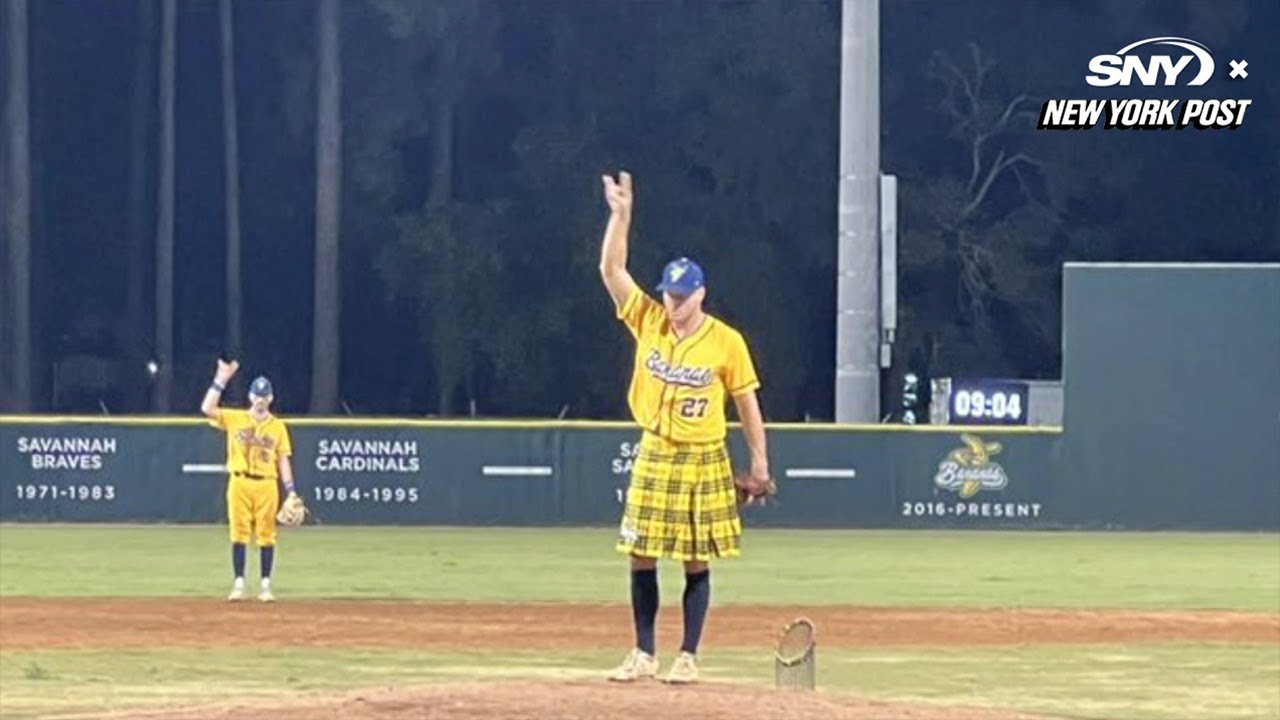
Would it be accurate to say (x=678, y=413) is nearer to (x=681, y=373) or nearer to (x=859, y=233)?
(x=681, y=373)

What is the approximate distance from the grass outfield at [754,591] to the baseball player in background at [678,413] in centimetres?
342

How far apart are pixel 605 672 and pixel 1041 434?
682 inches

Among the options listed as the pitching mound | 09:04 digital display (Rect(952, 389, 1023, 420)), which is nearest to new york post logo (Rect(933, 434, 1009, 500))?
09:04 digital display (Rect(952, 389, 1023, 420))

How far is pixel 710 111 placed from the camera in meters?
56.9

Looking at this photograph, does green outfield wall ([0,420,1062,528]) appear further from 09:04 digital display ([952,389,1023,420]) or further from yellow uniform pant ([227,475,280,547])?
yellow uniform pant ([227,475,280,547])

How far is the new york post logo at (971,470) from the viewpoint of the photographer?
105 ft

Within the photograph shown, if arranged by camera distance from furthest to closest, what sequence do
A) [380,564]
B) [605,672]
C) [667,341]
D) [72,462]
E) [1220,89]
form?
1. [1220,89]
2. [72,462]
3. [380,564]
4. [605,672]
5. [667,341]

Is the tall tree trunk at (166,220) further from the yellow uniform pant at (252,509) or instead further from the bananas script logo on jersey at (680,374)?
the bananas script logo on jersey at (680,374)

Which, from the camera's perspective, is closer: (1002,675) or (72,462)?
(1002,675)

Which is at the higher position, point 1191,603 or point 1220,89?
point 1220,89

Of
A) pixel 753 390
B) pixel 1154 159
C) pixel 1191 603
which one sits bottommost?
pixel 1191 603

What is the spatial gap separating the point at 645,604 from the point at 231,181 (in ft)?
153

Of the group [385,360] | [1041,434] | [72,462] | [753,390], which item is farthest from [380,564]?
[385,360]

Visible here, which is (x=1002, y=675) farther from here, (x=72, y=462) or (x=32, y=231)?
(x=32, y=231)
